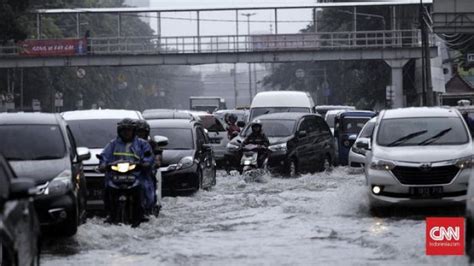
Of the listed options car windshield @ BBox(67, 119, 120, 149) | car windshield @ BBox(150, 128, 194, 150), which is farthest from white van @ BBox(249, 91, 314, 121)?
car windshield @ BBox(67, 119, 120, 149)

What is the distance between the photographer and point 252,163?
2598 centimetres

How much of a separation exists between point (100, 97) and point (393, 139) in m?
88.1

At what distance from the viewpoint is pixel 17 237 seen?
336 inches

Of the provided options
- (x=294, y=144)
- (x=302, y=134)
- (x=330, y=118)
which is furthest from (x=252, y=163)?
(x=330, y=118)

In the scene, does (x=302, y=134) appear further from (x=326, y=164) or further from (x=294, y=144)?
(x=326, y=164)

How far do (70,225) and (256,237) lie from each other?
2.44m

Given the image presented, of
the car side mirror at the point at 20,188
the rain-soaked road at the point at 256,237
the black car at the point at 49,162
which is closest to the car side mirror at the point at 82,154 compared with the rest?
the black car at the point at 49,162

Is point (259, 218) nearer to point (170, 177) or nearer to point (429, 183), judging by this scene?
point (429, 183)

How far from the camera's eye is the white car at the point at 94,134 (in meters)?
17.9

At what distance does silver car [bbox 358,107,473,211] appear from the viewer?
52.4 ft

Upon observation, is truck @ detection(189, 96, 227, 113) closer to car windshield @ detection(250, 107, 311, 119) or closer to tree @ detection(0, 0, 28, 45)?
tree @ detection(0, 0, 28, 45)

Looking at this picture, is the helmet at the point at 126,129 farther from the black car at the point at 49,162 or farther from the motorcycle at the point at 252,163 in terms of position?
the motorcycle at the point at 252,163

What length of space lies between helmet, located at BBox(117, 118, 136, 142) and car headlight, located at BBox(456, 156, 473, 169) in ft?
15.2

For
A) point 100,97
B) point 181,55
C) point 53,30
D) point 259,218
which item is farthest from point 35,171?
point 100,97
